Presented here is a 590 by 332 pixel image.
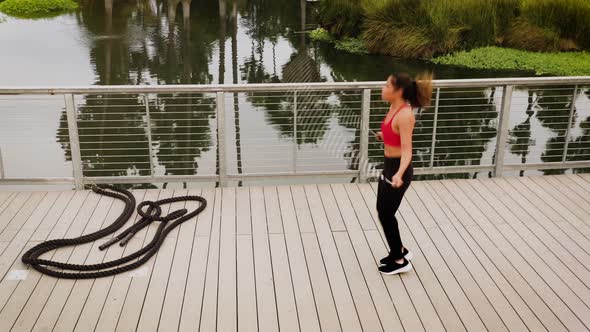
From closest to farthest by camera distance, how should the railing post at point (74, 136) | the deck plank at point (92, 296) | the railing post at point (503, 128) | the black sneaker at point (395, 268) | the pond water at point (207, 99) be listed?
the deck plank at point (92, 296), the black sneaker at point (395, 268), the railing post at point (74, 136), the railing post at point (503, 128), the pond water at point (207, 99)

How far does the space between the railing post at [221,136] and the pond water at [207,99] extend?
200 cm

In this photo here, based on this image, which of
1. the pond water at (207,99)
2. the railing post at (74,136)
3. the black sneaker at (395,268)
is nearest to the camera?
the black sneaker at (395,268)

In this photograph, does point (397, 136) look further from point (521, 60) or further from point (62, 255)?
point (521, 60)

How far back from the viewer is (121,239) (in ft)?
13.3

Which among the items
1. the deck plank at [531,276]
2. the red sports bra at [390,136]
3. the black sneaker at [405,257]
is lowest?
the deck plank at [531,276]

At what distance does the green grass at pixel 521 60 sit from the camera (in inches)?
521

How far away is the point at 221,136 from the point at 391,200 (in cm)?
187

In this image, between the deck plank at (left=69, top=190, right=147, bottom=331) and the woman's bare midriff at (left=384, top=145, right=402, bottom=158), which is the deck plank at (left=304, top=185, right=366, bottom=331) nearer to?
the woman's bare midriff at (left=384, top=145, right=402, bottom=158)

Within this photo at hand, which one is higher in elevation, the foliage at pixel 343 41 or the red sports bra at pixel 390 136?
the red sports bra at pixel 390 136

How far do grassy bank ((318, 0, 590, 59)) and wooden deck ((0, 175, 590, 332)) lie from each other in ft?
32.5

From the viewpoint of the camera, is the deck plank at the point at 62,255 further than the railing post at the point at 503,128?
No

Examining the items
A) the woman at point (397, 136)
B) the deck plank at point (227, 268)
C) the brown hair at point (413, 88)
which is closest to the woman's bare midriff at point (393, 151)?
the woman at point (397, 136)

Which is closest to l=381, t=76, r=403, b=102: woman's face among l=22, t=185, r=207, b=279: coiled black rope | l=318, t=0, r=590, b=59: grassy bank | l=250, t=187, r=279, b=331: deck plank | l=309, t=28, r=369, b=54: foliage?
l=250, t=187, r=279, b=331: deck plank

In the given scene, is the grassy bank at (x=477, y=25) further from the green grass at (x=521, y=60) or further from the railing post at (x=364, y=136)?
the railing post at (x=364, y=136)
